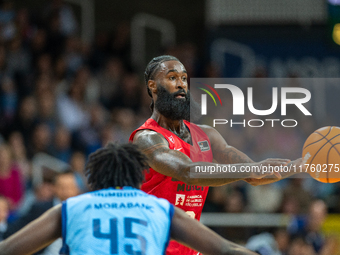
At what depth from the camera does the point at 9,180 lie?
374 inches

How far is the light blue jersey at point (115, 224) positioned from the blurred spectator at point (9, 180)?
6.55m

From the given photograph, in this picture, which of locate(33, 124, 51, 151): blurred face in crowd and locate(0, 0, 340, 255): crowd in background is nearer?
locate(0, 0, 340, 255): crowd in background

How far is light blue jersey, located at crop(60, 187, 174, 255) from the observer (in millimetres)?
3199

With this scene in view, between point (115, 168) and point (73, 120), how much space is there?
8201mm

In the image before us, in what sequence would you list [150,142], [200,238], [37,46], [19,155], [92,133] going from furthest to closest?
[37,46] < [92,133] < [19,155] < [150,142] < [200,238]

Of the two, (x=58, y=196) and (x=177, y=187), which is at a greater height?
(x=177, y=187)

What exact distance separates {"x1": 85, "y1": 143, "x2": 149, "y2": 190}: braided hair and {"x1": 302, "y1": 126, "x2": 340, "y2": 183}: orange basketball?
1.82 metres

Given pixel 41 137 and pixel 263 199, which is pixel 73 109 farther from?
pixel 263 199

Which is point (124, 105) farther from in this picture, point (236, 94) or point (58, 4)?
point (236, 94)

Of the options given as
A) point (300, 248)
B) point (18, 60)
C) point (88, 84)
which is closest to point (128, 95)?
point (88, 84)

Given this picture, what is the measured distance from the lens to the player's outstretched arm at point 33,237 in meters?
3.21

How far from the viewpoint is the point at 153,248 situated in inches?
129

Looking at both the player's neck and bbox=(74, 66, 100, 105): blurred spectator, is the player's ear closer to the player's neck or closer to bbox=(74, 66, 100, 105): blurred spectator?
the player's neck

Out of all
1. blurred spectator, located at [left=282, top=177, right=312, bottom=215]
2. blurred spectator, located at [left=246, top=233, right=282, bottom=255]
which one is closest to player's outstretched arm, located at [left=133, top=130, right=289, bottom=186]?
blurred spectator, located at [left=246, top=233, right=282, bottom=255]
